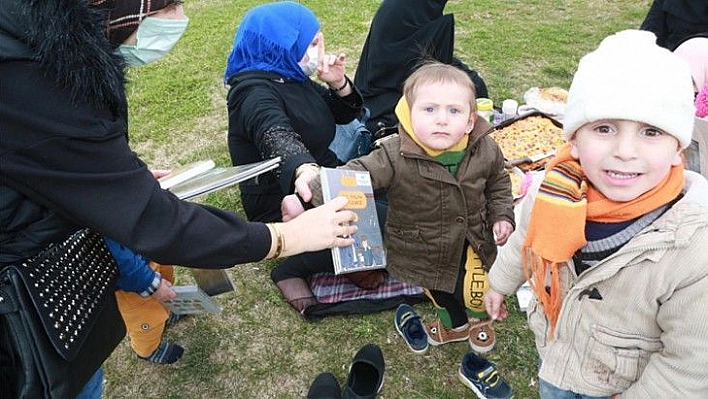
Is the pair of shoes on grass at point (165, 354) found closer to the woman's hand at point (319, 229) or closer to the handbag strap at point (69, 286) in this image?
the handbag strap at point (69, 286)

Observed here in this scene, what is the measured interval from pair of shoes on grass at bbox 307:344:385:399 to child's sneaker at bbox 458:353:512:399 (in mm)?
397

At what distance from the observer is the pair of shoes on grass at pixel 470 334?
2.87 m

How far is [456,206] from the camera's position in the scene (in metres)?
2.51

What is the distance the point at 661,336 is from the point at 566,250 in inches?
13.2

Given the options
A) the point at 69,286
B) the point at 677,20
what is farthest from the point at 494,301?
the point at 677,20

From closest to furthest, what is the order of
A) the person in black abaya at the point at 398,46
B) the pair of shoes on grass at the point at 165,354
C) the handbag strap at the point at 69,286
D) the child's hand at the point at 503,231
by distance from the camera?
the handbag strap at the point at 69,286 → the child's hand at the point at 503,231 → the pair of shoes on grass at the point at 165,354 → the person in black abaya at the point at 398,46

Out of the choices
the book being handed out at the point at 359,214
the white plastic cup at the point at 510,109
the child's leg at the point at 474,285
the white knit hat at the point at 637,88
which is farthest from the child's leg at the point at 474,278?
the white plastic cup at the point at 510,109

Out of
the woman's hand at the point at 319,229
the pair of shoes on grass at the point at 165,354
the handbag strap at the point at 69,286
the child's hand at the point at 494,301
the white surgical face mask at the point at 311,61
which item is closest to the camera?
the handbag strap at the point at 69,286

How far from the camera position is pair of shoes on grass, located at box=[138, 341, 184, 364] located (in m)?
2.83

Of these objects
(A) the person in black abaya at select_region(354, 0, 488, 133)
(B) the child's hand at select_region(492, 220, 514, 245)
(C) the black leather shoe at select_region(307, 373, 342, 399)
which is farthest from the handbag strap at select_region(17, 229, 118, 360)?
(A) the person in black abaya at select_region(354, 0, 488, 133)

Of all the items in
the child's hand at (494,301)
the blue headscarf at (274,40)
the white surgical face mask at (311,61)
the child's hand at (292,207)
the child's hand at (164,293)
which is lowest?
the child's hand at (164,293)

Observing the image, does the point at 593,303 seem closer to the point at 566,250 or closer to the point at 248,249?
the point at 566,250

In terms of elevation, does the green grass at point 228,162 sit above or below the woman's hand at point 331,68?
below

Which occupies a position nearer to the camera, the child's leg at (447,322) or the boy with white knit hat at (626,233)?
the boy with white knit hat at (626,233)
